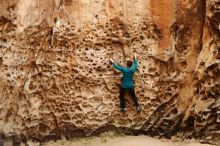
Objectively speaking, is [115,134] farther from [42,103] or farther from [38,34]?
[38,34]

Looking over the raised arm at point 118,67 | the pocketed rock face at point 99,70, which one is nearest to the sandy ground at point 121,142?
the pocketed rock face at point 99,70

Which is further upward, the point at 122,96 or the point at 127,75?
the point at 127,75

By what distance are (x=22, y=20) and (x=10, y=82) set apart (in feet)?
3.98

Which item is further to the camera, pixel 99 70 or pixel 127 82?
pixel 99 70

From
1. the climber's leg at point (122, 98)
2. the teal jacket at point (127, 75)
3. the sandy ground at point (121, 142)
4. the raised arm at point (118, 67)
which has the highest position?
the raised arm at point (118, 67)

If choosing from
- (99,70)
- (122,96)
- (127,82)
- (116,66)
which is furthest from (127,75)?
(99,70)

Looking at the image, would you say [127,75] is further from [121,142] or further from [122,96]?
[121,142]

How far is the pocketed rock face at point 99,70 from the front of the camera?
962 cm

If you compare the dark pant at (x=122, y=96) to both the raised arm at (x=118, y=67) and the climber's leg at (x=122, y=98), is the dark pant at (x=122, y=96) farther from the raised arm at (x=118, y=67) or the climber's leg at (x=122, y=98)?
the raised arm at (x=118, y=67)

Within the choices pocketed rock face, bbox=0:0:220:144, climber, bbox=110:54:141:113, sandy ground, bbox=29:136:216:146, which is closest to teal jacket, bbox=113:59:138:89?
climber, bbox=110:54:141:113

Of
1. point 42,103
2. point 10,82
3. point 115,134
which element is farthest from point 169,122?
point 10,82

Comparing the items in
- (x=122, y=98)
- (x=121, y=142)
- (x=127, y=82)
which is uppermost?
(x=127, y=82)

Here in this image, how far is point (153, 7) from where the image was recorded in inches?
385

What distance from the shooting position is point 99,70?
9688 mm
